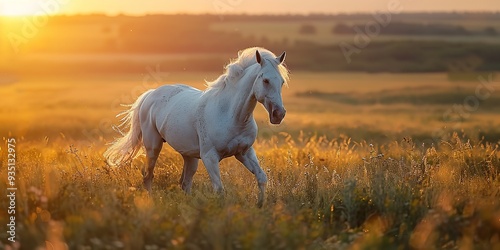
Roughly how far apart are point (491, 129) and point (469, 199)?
53.1ft

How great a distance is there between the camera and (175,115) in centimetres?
1060

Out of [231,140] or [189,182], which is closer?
[231,140]

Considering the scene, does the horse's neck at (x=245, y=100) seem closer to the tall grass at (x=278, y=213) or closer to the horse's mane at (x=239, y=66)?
the horse's mane at (x=239, y=66)

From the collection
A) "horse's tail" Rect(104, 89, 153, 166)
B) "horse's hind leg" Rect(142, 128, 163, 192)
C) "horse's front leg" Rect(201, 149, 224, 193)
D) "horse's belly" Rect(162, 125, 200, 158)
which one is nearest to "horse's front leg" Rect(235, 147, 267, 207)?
"horse's front leg" Rect(201, 149, 224, 193)

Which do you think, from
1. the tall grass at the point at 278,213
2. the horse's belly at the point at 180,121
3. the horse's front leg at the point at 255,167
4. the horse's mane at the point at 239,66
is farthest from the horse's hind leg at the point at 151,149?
the horse's front leg at the point at 255,167

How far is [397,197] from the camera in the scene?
812 centimetres

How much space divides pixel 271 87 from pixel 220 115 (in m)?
1.05

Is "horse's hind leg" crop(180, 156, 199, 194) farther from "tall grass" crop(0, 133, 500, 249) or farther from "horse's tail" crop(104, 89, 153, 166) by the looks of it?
"horse's tail" crop(104, 89, 153, 166)

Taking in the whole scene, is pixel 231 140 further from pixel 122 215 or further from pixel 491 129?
pixel 491 129

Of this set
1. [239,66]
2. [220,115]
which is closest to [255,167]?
[220,115]

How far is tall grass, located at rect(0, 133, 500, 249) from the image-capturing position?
657cm

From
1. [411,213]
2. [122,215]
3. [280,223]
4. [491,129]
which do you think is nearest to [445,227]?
[411,213]

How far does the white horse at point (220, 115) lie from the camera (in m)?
9.06

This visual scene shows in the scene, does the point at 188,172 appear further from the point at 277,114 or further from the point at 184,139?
the point at 277,114
